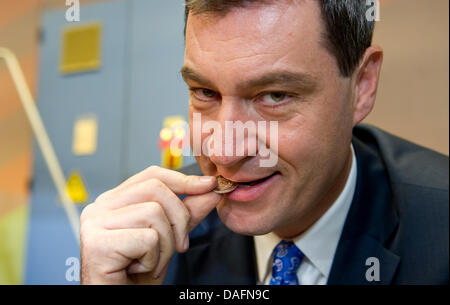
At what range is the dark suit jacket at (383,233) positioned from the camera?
3.15ft

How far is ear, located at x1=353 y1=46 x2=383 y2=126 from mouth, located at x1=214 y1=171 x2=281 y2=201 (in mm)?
261

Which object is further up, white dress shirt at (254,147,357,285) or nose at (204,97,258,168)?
nose at (204,97,258,168)

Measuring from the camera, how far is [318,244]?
3.28ft

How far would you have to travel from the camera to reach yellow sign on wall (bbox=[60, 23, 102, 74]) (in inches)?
36.2

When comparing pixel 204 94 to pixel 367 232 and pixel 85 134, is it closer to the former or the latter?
pixel 85 134

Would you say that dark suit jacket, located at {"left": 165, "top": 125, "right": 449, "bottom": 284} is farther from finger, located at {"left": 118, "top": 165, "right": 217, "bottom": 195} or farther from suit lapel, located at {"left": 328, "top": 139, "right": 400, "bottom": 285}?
finger, located at {"left": 118, "top": 165, "right": 217, "bottom": 195}

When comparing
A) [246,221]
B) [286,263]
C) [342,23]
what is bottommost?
[286,263]

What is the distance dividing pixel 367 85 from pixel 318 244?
0.37m

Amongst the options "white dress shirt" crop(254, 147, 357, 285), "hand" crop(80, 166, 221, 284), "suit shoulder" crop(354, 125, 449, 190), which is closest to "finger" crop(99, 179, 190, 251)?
"hand" crop(80, 166, 221, 284)

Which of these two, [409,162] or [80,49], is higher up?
[80,49]

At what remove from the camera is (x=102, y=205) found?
76 cm

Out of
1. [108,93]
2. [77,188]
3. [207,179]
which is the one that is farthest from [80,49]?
[207,179]

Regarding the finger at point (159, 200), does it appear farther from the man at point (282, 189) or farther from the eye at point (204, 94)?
the eye at point (204, 94)

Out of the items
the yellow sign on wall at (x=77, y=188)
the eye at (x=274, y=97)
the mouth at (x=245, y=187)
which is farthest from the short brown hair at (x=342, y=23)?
the yellow sign on wall at (x=77, y=188)
